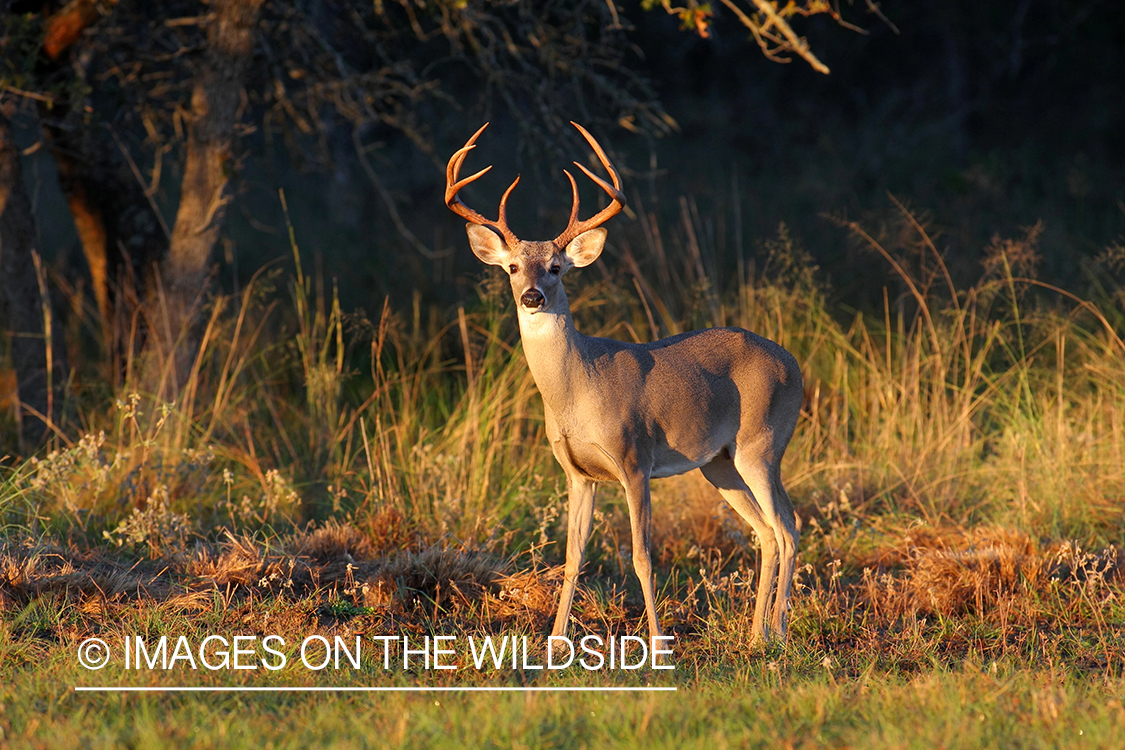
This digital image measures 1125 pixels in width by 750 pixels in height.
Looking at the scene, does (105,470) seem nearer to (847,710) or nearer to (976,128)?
(847,710)

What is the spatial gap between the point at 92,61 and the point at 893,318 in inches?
258

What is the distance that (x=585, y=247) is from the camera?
4961mm

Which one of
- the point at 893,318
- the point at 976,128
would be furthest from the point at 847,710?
the point at 976,128

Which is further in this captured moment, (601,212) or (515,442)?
(515,442)

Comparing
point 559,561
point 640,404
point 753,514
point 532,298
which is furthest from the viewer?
point 559,561

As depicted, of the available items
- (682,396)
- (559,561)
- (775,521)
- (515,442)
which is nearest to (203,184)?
(515,442)

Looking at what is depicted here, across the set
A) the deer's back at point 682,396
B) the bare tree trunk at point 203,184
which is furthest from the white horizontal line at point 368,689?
the bare tree trunk at point 203,184

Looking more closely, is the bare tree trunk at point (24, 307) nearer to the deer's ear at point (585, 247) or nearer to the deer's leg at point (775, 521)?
the deer's ear at point (585, 247)

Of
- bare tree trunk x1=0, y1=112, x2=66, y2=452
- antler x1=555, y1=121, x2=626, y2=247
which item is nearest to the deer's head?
antler x1=555, y1=121, x2=626, y2=247

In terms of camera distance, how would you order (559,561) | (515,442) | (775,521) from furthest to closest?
(515,442) → (559,561) → (775,521)

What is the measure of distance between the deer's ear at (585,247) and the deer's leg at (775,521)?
1078 mm

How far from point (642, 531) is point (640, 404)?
51 cm

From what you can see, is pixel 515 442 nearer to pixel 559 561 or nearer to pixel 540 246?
pixel 559 561

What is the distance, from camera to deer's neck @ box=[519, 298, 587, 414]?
15.7 ft
